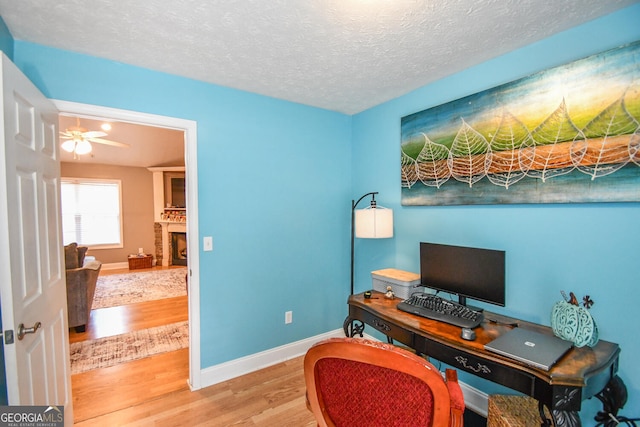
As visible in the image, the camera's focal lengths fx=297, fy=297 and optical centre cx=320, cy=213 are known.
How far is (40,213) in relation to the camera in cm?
152

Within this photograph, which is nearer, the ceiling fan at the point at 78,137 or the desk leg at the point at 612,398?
the desk leg at the point at 612,398

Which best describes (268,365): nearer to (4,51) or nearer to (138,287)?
(4,51)

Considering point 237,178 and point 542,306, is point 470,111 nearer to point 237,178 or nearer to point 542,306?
point 542,306

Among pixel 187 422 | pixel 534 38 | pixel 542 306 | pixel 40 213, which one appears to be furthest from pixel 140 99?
pixel 542 306

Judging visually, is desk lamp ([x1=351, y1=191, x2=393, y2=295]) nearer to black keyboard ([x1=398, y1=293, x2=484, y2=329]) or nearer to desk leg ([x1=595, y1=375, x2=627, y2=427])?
black keyboard ([x1=398, y1=293, x2=484, y2=329])

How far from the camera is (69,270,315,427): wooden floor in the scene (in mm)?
2039

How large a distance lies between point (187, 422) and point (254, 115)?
7.76ft

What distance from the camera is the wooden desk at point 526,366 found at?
3.96 feet

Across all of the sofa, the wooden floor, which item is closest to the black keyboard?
the wooden floor

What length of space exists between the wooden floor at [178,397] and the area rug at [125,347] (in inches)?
5.1

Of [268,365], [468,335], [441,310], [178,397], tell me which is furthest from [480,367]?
[178,397]

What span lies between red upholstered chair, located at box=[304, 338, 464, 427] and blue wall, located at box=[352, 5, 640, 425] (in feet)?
3.40

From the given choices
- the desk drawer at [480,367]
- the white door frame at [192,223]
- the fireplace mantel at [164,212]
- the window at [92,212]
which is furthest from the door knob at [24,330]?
the window at [92,212]

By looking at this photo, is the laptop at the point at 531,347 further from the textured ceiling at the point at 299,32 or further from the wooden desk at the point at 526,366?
the textured ceiling at the point at 299,32
